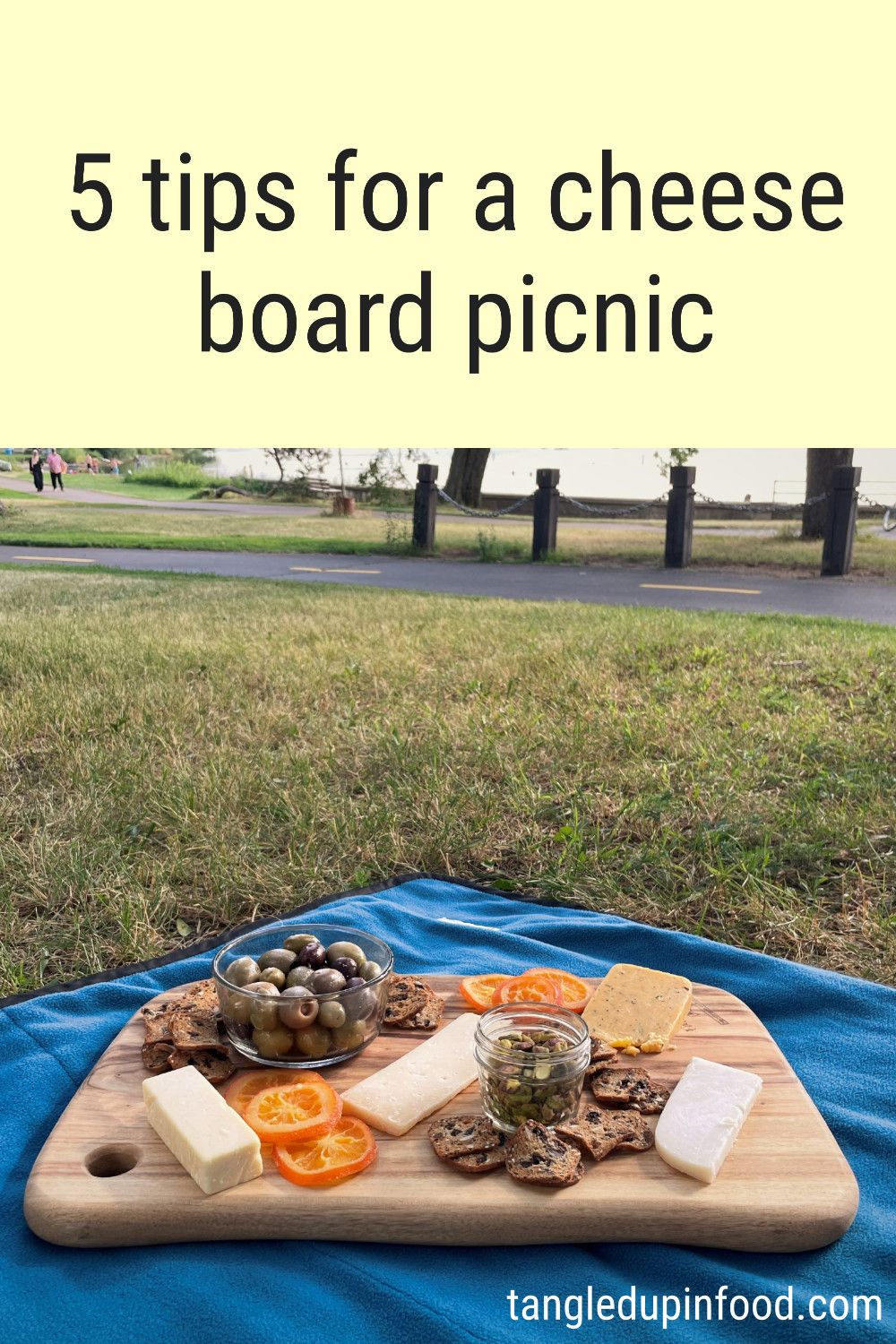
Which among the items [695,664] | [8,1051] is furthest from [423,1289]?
[695,664]

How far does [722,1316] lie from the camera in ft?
5.25

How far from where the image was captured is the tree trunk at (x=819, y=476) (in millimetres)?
17578

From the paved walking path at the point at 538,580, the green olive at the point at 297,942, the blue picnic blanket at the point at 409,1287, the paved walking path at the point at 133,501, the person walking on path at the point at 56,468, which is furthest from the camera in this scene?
the person walking on path at the point at 56,468

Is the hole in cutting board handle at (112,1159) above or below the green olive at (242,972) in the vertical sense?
below

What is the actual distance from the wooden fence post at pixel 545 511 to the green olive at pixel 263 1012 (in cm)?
1405

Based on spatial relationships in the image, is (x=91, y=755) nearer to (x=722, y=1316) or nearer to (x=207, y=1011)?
(x=207, y=1011)

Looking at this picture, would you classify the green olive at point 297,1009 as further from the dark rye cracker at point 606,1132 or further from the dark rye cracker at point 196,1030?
the dark rye cracker at point 606,1132

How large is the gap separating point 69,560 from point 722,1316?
48.9ft

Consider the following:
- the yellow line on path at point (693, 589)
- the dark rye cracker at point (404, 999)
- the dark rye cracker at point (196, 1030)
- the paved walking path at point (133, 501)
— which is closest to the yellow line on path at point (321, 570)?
the yellow line on path at point (693, 589)

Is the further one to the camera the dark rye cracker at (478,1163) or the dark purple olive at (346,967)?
the dark purple olive at (346,967)

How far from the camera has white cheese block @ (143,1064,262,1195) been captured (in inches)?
64.1

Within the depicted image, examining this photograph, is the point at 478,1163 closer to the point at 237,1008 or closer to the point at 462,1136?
the point at 462,1136

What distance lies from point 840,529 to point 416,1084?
13.5m

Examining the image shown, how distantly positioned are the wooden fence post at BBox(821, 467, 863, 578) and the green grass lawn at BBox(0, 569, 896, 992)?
745 cm
